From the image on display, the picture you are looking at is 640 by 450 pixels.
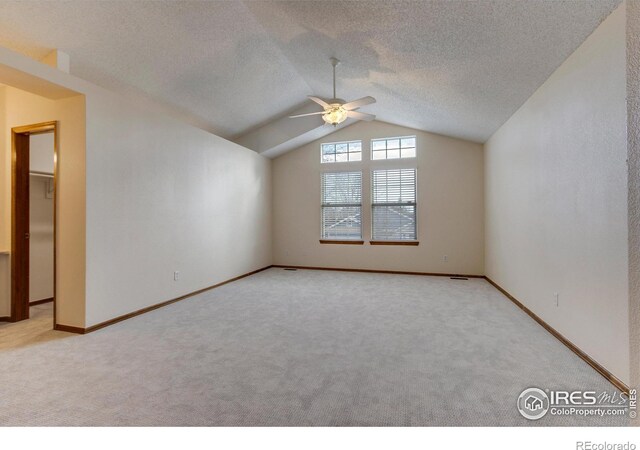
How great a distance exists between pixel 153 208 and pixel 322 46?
291 cm

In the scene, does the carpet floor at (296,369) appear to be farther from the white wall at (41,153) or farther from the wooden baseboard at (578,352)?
the white wall at (41,153)

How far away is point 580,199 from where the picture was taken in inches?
97.0

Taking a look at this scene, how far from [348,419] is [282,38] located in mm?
3942

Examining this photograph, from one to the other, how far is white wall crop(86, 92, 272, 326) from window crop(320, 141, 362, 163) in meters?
1.81

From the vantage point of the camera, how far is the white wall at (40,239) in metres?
4.16

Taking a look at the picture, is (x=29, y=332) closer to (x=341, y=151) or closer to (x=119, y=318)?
(x=119, y=318)

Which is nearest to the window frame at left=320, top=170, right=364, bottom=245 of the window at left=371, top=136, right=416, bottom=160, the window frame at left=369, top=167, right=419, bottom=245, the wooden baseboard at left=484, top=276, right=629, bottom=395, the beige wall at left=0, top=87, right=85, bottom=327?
the window frame at left=369, top=167, right=419, bottom=245

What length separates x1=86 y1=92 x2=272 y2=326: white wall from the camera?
3252 millimetres

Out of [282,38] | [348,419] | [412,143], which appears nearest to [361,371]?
[348,419]

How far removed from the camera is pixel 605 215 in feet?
7.10

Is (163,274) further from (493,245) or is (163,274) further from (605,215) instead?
(493,245)

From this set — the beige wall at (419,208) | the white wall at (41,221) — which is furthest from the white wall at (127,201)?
the beige wall at (419,208)

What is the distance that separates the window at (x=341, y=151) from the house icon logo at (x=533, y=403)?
5.33 metres

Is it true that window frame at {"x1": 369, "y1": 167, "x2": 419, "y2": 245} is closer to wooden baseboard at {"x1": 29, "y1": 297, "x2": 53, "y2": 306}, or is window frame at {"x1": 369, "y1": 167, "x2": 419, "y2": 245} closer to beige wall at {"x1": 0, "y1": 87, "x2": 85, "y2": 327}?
beige wall at {"x1": 0, "y1": 87, "x2": 85, "y2": 327}
